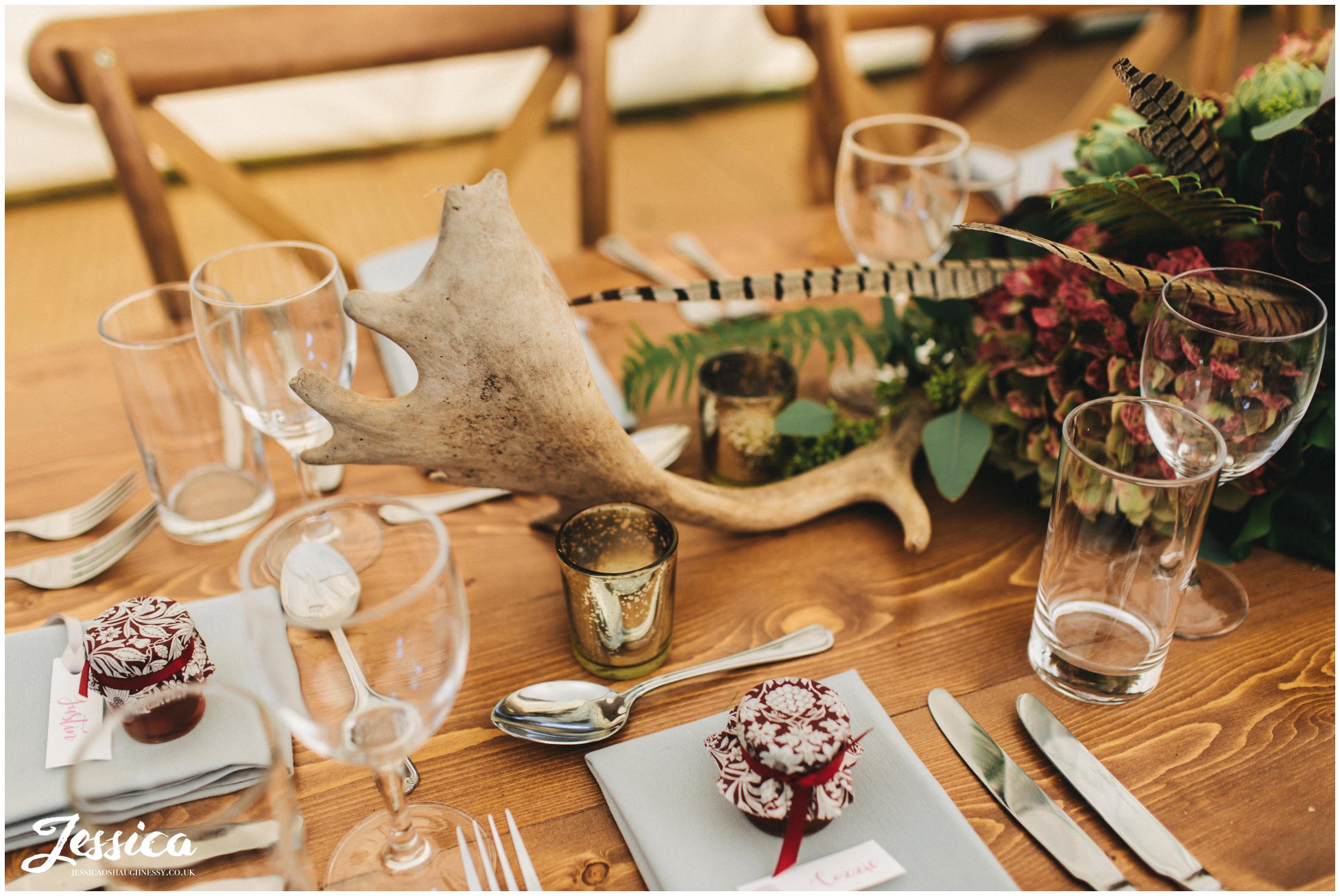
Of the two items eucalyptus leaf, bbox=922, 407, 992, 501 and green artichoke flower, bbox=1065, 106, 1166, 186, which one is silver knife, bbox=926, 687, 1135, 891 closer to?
eucalyptus leaf, bbox=922, 407, 992, 501

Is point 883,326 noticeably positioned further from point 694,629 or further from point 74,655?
point 74,655

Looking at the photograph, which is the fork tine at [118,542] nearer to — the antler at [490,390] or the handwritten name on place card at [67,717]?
the handwritten name on place card at [67,717]

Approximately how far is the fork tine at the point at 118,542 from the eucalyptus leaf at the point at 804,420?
0.56 metres

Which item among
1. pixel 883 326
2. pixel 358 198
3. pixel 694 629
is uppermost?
pixel 883 326

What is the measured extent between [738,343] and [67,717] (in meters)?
0.65

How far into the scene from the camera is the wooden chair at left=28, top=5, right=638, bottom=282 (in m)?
1.26

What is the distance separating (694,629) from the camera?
765 mm

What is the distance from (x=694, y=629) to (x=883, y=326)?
377 mm

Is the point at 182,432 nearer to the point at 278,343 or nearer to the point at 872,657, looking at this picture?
the point at 278,343

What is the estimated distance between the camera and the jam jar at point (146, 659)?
2.02ft

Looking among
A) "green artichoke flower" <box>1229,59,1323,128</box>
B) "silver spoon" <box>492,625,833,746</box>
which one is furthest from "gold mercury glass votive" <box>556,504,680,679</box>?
"green artichoke flower" <box>1229,59,1323,128</box>

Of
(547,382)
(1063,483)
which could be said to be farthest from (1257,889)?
(547,382)

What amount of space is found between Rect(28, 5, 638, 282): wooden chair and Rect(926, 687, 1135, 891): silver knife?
3.26ft

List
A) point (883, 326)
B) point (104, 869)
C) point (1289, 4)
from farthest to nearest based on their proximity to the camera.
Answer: point (1289, 4), point (883, 326), point (104, 869)
